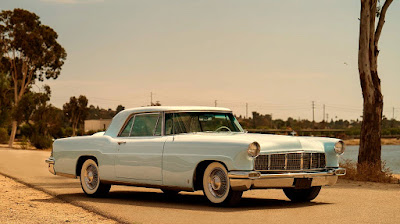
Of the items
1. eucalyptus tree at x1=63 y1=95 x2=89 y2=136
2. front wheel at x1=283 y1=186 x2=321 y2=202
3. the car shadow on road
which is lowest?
the car shadow on road

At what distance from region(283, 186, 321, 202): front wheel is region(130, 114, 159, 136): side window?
8.41 ft

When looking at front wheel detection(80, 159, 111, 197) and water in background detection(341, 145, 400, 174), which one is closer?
front wheel detection(80, 159, 111, 197)

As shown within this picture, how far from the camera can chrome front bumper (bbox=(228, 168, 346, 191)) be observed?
9.68 meters

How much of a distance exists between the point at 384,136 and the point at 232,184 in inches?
5260

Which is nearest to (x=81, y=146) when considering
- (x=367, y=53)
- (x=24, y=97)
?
(x=367, y=53)

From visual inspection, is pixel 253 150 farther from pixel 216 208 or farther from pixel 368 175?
pixel 368 175

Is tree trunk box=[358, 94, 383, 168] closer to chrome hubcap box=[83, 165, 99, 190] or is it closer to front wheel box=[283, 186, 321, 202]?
front wheel box=[283, 186, 321, 202]

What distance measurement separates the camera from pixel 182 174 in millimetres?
10602

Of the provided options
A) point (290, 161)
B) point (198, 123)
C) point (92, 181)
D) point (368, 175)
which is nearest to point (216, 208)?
point (290, 161)

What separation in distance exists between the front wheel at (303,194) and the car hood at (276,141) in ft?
3.17

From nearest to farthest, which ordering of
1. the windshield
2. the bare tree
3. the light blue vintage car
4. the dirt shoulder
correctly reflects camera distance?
the dirt shoulder, the light blue vintage car, the windshield, the bare tree

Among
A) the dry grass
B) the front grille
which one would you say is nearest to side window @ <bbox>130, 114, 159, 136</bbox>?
the front grille

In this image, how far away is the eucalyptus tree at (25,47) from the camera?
195 ft

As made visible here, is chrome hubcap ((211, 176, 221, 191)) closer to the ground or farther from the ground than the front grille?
closer to the ground
